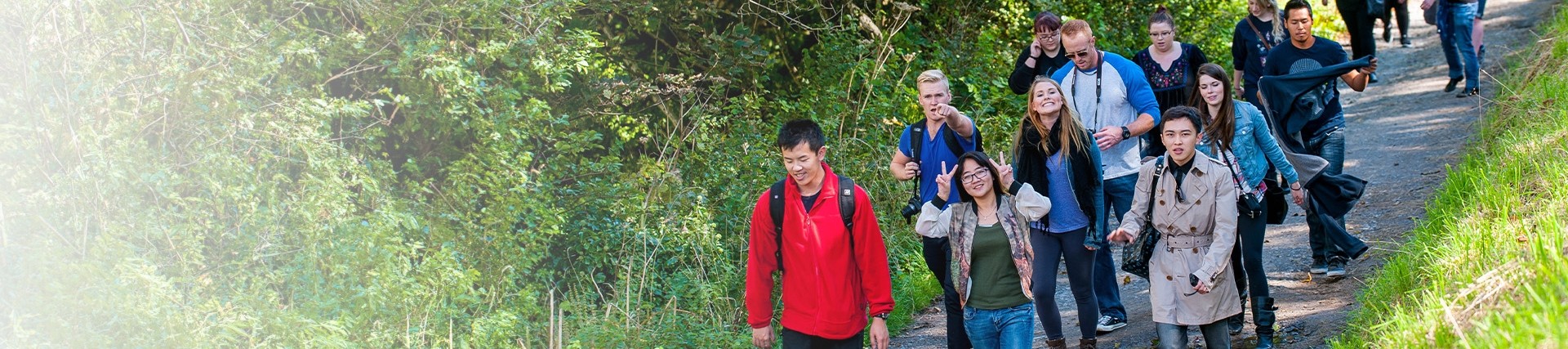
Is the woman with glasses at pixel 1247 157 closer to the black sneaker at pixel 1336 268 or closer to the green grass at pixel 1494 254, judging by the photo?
the green grass at pixel 1494 254

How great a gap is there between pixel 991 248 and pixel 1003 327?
0.32 m

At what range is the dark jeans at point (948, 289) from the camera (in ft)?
18.0

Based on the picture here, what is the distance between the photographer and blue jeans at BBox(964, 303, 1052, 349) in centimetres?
514

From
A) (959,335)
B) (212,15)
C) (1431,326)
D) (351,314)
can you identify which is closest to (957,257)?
(959,335)

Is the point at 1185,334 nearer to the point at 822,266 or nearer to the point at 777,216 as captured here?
the point at 822,266

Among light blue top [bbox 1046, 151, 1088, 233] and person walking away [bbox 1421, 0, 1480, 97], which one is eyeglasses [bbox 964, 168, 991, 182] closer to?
light blue top [bbox 1046, 151, 1088, 233]

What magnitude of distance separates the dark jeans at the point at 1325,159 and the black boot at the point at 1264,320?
1262 millimetres

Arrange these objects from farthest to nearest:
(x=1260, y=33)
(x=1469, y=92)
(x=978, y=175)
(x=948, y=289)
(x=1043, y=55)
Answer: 1. (x=1469, y=92)
2. (x=1260, y=33)
3. (x=1043, y=55)
4. (x=948, y=289)
5. (x=978, y=175)

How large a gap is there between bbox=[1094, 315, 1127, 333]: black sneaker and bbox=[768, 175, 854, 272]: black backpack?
222cm

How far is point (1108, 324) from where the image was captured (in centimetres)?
655

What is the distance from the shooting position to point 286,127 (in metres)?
7.02

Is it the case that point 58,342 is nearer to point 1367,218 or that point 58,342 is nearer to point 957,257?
point 957,257

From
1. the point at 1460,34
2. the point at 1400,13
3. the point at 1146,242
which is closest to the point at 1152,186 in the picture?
the point at 1146,242

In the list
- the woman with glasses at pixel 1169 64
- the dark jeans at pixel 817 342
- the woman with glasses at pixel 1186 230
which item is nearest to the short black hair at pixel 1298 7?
the woman with glasses at pixel 1169 64
